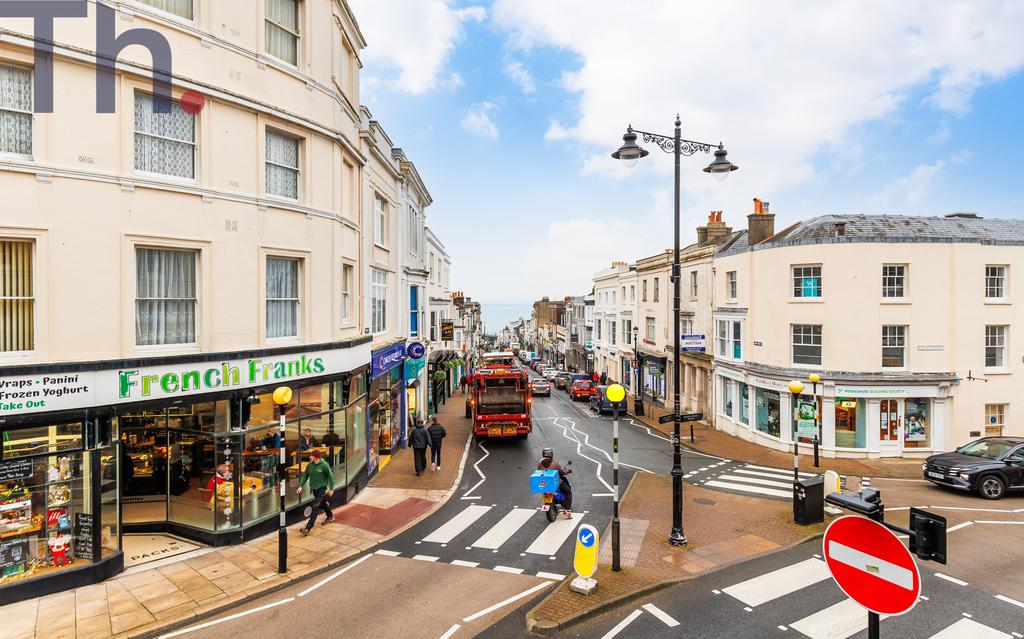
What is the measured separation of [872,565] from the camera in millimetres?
4355

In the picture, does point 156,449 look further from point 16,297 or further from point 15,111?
point 15,111

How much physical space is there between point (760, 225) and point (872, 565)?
83.0 feet

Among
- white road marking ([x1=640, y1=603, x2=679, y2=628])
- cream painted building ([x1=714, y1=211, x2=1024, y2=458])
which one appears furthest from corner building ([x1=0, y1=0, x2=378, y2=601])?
cream painted building ([x1=714, y1=211, x2=1024, y2=458])

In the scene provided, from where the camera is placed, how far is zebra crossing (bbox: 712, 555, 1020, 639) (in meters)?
8.30

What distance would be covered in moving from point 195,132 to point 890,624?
15958mm

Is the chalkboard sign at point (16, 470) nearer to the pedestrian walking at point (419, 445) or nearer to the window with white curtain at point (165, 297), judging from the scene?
the window with white curtain at point (165, 297)

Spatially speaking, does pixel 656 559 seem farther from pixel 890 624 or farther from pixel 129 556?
pixel 129 556

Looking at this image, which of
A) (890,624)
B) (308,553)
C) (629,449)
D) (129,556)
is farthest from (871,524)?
(629,449)

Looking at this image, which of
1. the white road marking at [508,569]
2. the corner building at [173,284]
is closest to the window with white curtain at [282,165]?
the corner building at [173,284]

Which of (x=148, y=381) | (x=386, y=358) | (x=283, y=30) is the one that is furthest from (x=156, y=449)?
(x=283, y=30)

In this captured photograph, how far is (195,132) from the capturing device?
1188 cm

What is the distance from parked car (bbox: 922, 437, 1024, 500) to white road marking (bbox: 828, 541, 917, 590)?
1538cm

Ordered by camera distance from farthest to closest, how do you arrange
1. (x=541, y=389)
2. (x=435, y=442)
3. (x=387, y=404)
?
(x=541, y=389) → (x=387, y=404) → (x=435, y=442)

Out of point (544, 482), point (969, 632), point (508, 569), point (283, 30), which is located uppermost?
point (283, 30)
